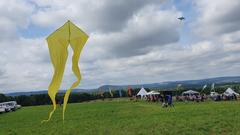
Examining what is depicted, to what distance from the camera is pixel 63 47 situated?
8.58 m

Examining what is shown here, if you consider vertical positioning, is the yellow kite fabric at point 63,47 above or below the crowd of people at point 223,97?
above

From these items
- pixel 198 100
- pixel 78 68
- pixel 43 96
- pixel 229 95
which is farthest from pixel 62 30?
pixel 43 96

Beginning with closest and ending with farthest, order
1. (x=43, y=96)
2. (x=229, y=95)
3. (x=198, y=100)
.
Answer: (x=198, y=100)
(x=229, y=95)
(x=43, y=96)

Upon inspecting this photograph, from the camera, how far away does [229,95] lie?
155 ft

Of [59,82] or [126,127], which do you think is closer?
[59,82]

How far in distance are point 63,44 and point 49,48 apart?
0.34 meters

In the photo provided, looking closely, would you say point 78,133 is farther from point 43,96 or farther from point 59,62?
point 43,96

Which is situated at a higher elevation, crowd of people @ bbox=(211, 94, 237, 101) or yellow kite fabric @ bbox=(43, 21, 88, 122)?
yellow kite fabric @ bbox=(43, 21, 88, 122)

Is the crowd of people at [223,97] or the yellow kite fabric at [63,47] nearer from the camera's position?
the yellow kite fabric at [63,47]

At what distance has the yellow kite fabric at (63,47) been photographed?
8422 mm

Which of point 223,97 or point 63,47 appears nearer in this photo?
point 63,47

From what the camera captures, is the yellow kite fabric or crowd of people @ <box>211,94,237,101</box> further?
crowd of people @ <box>211,94,237,101</box>

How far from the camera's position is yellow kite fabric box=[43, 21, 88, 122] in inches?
332

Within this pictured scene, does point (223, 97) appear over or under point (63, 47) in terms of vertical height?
under
